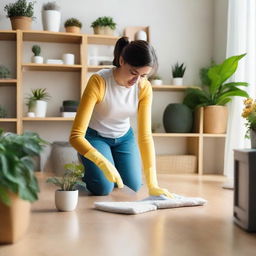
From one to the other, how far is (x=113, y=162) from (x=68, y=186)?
26.3 inches

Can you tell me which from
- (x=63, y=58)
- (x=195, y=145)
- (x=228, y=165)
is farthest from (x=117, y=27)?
(x=228, y=165)

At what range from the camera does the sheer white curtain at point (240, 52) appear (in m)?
3.63

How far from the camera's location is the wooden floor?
159 cm

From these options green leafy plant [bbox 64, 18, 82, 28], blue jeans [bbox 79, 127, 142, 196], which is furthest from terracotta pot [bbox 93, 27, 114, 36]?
blue jeans [bbox 79, 127, 142, 196]

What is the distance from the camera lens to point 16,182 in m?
1.42

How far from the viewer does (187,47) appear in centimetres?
444

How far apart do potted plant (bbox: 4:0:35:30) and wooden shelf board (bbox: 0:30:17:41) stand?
7 centimetres

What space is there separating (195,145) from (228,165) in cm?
51

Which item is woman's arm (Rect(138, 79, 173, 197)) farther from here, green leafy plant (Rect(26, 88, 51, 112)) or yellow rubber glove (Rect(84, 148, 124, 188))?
green leafy plant (Rect(26, 88, 51, 112))

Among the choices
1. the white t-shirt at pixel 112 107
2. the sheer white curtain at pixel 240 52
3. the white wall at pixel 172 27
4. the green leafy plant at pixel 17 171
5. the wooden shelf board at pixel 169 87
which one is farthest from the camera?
the white wall at pixel 172 27

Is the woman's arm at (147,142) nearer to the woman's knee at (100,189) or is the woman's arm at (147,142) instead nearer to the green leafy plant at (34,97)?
the woman's knee at (100,189)

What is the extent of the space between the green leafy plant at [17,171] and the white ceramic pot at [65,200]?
0.70 metres

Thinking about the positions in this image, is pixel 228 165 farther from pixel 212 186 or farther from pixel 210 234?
pixel 210 234

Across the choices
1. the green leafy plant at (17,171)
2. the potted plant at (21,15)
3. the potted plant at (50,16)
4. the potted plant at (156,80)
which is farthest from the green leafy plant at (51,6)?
the green leafy plant at (17,171)
